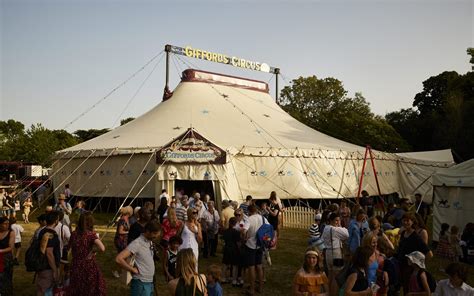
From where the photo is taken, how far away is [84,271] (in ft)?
16.5

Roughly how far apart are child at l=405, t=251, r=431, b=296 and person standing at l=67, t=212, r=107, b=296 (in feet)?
12.0

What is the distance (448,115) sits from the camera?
32.7 m

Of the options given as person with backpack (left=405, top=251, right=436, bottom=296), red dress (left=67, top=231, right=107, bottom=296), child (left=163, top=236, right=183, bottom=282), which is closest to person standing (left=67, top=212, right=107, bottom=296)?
red dress (left=67, top=231, right=107, bottom=296)

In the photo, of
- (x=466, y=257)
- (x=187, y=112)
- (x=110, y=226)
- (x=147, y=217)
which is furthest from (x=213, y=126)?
(x=147, y=217)

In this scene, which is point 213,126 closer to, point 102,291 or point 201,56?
point 201,56

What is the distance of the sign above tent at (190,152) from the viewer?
15002 millimetres

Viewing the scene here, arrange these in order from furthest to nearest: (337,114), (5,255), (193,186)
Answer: (337,114), (193,186), (5,255)

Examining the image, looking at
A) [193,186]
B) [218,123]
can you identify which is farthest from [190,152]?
[218,123]

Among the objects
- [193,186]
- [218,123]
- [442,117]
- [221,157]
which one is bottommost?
[193,186]

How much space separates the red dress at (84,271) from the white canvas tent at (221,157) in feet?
32.2

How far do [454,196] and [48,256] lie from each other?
35.0ft

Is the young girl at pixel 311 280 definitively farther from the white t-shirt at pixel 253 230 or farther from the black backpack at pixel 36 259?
the black backpack at pixel 36 259

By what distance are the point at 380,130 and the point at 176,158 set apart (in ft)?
80.0

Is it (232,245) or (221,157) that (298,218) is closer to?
(221,157)
